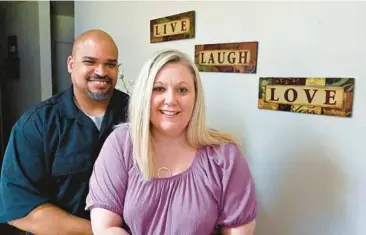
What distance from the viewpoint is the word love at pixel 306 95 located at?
1206mm

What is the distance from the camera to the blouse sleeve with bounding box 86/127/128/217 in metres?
1.10

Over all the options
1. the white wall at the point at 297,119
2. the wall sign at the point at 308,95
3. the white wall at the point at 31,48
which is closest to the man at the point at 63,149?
the white wall at the point at 297,119

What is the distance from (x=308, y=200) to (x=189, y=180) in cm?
52

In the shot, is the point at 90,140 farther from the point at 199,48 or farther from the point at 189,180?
the point at 199,48

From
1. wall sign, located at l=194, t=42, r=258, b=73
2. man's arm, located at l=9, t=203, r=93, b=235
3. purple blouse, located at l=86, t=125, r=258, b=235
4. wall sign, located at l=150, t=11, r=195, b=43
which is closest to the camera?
purple blouse, located at l=86, t=125, r=258, b=235

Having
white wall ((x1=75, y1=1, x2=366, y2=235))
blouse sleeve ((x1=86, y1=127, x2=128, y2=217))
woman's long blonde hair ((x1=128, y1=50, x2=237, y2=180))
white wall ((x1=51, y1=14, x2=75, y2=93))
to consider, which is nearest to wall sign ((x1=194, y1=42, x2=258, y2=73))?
white wall ((x1=75, y1=1, x2=366, y2=235))

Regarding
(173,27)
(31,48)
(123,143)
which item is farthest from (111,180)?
(31,48)

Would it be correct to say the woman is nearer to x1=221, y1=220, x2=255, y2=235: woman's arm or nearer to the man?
x1=221, y1=220, x2=255, y2=235: woman's arm

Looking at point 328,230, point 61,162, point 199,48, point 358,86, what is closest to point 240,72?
point 199,48

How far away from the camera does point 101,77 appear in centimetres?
140

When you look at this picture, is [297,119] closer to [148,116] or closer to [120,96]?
[148,116]

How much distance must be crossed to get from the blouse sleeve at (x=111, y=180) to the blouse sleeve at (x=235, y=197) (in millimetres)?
315

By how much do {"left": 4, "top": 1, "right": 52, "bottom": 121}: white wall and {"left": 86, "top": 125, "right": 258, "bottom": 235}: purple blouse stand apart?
6.82ft

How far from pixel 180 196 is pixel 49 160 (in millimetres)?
569
